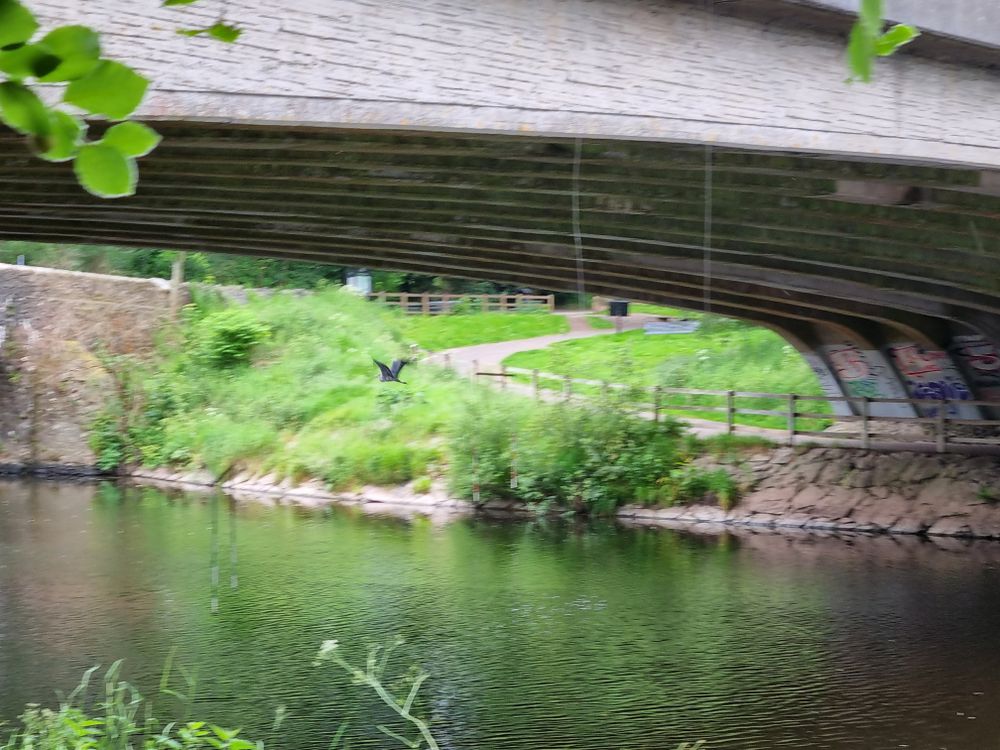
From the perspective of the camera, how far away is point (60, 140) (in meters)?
1.40

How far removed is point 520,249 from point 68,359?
15.5 metres

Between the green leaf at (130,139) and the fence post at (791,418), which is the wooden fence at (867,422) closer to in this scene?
the fence post at (791,418)

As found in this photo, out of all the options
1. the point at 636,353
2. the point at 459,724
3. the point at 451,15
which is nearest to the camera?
the point at 451,15

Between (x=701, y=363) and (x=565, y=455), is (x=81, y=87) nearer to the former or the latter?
(x=565, y=455)

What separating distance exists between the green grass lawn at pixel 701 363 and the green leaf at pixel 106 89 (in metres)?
19.6

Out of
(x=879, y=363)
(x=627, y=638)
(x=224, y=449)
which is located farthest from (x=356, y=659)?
(x=224, y=449)

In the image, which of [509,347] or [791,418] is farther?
[509,347]

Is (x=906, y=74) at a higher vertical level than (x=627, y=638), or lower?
higher

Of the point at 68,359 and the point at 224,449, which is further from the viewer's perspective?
the point at 68,359

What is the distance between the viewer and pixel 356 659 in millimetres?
10180

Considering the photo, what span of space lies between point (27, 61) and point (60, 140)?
0.12 metres

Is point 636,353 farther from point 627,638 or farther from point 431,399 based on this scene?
point 627,638

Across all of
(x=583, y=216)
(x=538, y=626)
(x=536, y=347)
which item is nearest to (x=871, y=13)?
(x=583, y=216)

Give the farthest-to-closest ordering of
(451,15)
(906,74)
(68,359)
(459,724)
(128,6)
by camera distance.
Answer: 1. (68,359)
2. (459,724)
3. (906,74)
4. (451,15)
5. (128,6)
